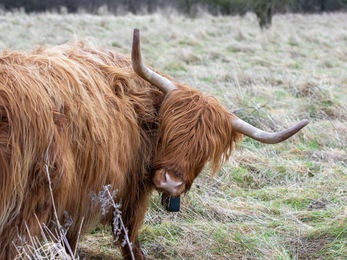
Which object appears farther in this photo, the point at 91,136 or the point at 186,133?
the point at 186,133

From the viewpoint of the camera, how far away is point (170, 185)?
6.93ft

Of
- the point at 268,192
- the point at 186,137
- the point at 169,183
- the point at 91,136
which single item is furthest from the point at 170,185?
the point at 268,192

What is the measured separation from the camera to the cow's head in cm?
216

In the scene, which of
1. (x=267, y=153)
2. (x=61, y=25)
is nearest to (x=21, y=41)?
(x=61, y=25)

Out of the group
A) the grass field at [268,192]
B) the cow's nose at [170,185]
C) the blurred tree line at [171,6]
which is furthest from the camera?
the blurred tree line at [171,6]

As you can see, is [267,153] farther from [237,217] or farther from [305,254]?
[305,254]

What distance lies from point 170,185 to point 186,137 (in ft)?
1.00

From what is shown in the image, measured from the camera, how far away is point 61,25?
13094mm

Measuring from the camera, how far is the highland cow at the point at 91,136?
1.73 metres

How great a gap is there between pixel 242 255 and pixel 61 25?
40.5ft

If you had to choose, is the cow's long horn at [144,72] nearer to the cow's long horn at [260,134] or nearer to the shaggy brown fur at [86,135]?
the shaggy brown fur at [86,135]

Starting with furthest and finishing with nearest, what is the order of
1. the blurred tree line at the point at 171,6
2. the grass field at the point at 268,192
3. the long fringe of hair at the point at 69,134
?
1. the blurred tree line at the point at 171,6
2. the grass field at the point at 268,192
3. the long fringe of hair at the point at 69,134

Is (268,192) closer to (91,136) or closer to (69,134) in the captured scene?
(91,136)

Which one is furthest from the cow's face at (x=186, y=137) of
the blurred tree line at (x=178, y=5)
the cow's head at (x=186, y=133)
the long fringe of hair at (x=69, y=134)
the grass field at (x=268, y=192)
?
the blurred tree line at (x=178, y=5)
